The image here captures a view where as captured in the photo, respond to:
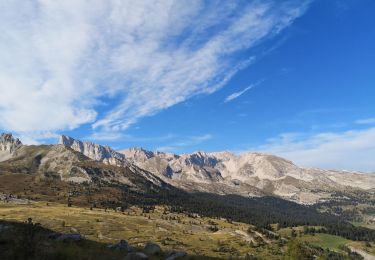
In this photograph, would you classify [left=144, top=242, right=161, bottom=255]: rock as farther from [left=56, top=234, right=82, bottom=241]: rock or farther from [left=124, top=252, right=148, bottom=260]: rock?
[left=56, top=234, right=82, bottom=241]: rock

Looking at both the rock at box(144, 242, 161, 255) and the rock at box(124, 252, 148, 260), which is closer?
the rock at box(124, 252, 148, 260)

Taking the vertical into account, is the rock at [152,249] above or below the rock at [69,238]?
below

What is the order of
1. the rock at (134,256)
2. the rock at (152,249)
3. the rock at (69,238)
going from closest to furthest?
the rock at (134,256)
the rock at (69,238)
the rock at (152,249)

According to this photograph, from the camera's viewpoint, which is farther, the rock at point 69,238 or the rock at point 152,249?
the rock at point 152,249

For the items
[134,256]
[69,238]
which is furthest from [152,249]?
[69,238]

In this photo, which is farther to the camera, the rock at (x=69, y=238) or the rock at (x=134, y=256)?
the rock at (x=69, y=238)

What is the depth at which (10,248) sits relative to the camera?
27.1 metres

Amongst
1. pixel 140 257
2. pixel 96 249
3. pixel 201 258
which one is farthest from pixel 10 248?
pixel 201 258

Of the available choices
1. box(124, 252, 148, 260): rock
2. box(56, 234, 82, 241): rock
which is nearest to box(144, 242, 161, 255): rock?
box(124, 252, 148, 260): rock

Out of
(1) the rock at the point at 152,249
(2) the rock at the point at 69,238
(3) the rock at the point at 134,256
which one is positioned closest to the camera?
(3) the rock at the point at 134,256

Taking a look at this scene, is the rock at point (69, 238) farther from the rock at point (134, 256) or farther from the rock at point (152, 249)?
the rock at point (152, 249)

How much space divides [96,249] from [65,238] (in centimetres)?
377

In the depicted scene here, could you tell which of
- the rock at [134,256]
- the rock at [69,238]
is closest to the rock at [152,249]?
the rock at [134,256]

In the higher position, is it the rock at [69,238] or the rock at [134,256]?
the rock at [69,238]
